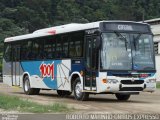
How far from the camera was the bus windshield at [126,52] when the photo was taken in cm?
2097

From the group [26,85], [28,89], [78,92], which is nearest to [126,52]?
[78,92]

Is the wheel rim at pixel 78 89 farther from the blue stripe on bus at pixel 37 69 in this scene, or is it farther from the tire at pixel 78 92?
the blue stripe on bus at pixel 37 69

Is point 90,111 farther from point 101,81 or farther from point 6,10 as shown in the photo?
point 6,10

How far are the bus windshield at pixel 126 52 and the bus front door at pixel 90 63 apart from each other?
49 cm

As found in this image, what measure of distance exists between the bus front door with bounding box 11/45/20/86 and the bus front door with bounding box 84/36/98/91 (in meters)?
7.80

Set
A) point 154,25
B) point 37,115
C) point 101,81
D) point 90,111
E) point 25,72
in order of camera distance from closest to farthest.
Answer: point 37,115 → point 90,111 → point 101,81 → point 25,72 → point 154,25

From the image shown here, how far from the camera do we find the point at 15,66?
2922 cm

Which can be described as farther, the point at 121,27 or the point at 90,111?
the point at 121,27

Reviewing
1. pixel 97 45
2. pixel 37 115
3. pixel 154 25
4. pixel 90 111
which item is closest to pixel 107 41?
pixel 97 45

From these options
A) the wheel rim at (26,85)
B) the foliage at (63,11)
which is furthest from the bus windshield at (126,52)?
the foliage at (63,11)

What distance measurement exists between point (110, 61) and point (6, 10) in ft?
272

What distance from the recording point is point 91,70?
21.5 meters

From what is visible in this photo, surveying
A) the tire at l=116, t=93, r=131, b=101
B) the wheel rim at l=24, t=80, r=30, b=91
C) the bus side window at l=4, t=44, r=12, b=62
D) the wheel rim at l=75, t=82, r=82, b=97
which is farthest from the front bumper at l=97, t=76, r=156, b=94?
the bus side window at l=4, t=44, r=12, b=62

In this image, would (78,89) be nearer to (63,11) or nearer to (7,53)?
(7,53)
